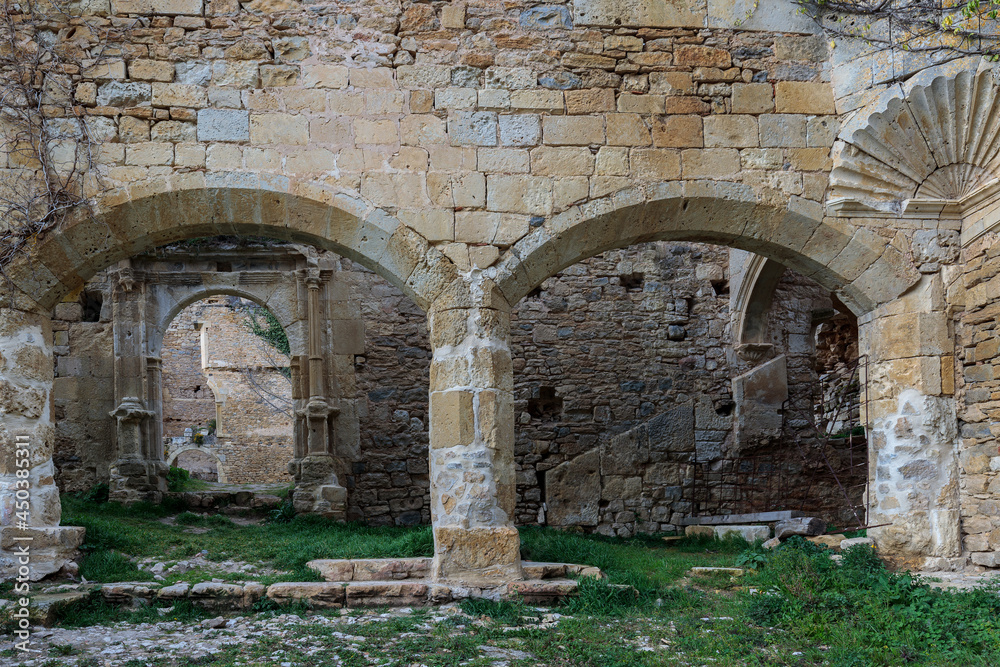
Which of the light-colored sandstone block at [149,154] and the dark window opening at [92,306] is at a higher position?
the light-colored sandstone block at [149,154]

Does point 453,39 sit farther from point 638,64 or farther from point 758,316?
point 758,316

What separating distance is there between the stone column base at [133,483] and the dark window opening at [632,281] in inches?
216

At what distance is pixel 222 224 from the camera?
508 centimetres

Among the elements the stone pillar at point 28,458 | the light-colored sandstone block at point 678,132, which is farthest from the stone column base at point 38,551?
the light-colored sandstone block at point 678,132

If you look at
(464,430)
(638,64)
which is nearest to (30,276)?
(464,430)

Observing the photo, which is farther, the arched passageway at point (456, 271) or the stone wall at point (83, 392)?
the stone wall at point (83, 392)

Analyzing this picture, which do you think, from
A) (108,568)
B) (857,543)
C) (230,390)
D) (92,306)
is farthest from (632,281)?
(230,390)

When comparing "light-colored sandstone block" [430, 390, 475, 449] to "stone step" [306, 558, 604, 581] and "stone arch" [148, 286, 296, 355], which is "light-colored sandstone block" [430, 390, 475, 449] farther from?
"stone arch" [148, 286, 296, 355]

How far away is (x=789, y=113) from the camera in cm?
541

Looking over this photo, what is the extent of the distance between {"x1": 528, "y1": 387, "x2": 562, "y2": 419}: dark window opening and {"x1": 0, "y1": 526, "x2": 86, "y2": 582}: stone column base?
4.91m

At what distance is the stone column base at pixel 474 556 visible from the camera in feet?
15.5

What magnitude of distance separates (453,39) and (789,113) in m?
2.27

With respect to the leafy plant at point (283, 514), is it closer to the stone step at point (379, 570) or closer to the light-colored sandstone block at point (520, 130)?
the stone step at point (379, 570)

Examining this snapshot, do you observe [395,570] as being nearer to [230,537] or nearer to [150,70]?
[230,537]
